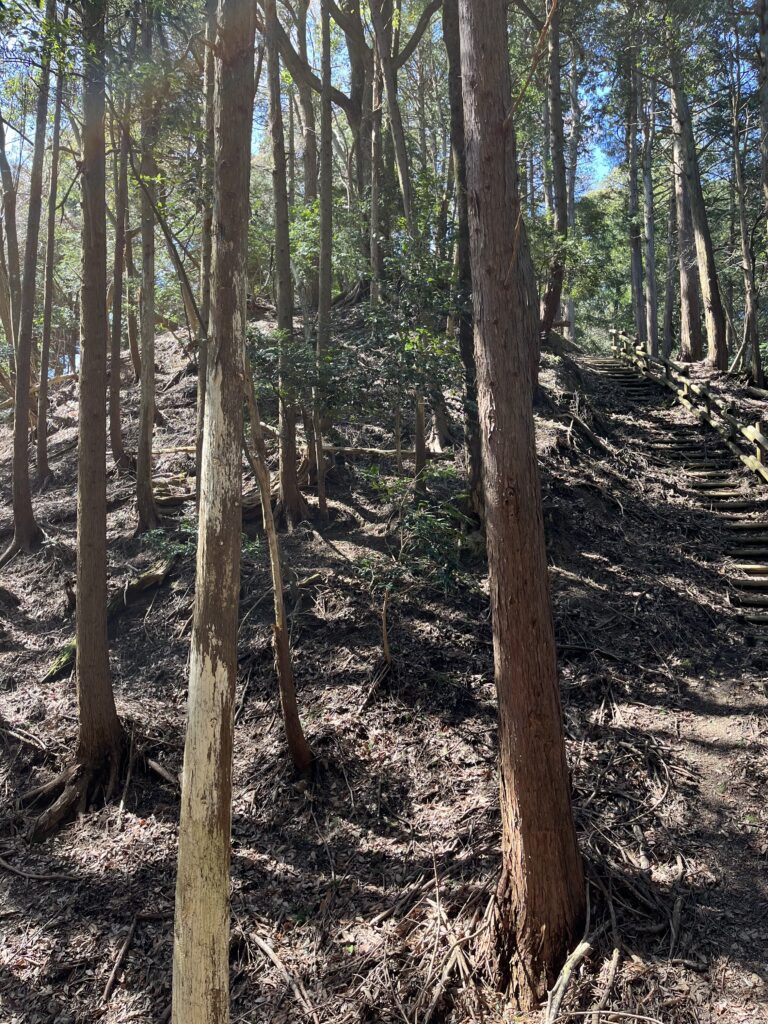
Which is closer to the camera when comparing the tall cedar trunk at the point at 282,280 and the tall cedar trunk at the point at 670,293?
the tall cedar trunk at the point at 282,280

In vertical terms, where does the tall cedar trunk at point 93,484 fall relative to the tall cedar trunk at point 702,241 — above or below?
below

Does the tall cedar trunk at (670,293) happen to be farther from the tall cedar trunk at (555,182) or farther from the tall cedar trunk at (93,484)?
the tall cedar trunk at (93,484)

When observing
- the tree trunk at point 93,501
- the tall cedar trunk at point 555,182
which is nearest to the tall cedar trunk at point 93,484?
the tree trunk at point 93,501

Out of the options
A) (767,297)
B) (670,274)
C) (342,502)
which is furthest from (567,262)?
(767,297)

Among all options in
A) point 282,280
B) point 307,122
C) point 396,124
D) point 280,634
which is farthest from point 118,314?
point 280,634

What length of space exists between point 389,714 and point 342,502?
4.32 m

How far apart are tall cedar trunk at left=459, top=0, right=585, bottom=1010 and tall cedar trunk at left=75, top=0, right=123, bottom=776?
431cm

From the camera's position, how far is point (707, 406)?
14695 mm

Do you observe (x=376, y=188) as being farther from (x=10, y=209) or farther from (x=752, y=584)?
(x=752, y=584)

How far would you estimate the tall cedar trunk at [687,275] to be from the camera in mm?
20312

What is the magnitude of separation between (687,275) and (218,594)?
776 inches

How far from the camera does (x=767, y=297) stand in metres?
25.7

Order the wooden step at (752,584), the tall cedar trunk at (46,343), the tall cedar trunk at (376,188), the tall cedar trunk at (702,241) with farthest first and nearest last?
the tall cedar trunk at (702,241), the tall cedar trunk at (46,343), the tall cedar trunk at (376,188), the wooden step at (752,584)

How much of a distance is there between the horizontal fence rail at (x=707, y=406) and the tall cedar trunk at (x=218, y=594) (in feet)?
31.6
